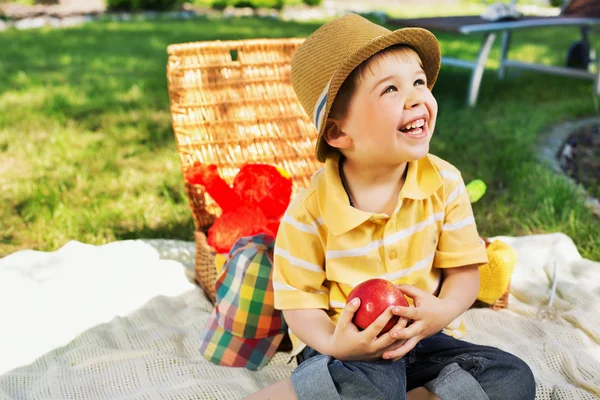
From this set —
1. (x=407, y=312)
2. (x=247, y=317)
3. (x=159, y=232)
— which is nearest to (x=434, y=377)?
(x=407, y=312)

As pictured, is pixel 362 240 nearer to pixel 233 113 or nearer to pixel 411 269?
pixel 411 269

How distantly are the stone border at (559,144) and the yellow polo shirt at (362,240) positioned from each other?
149cm

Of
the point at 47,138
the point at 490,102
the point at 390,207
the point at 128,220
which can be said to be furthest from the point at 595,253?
the point at 47,138

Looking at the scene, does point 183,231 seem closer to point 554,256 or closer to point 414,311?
point 554,256

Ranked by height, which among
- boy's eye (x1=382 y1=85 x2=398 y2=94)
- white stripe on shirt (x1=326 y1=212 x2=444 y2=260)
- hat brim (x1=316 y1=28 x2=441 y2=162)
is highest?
hat brim (x1=316 y1=28 x2=441 y2=162)

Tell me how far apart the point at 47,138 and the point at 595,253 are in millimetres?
2975

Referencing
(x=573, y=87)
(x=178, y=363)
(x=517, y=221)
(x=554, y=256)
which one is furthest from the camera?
(x=573, y=87)

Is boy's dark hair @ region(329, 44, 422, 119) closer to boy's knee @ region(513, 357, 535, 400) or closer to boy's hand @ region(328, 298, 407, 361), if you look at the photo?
boy's hand @ region(328, 298, 407, 361)

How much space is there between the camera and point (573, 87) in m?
5.30

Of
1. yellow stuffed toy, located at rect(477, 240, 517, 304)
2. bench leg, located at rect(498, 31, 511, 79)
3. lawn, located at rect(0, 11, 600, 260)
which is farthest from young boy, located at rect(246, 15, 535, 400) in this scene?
bench leg, located at rect(498, 31, 511, 79)

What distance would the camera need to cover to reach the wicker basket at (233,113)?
239 cm

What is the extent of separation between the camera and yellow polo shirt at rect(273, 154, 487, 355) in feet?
5.00

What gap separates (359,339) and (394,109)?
18.7 inches

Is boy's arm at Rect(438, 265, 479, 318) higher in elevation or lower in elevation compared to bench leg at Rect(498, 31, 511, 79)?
higher
